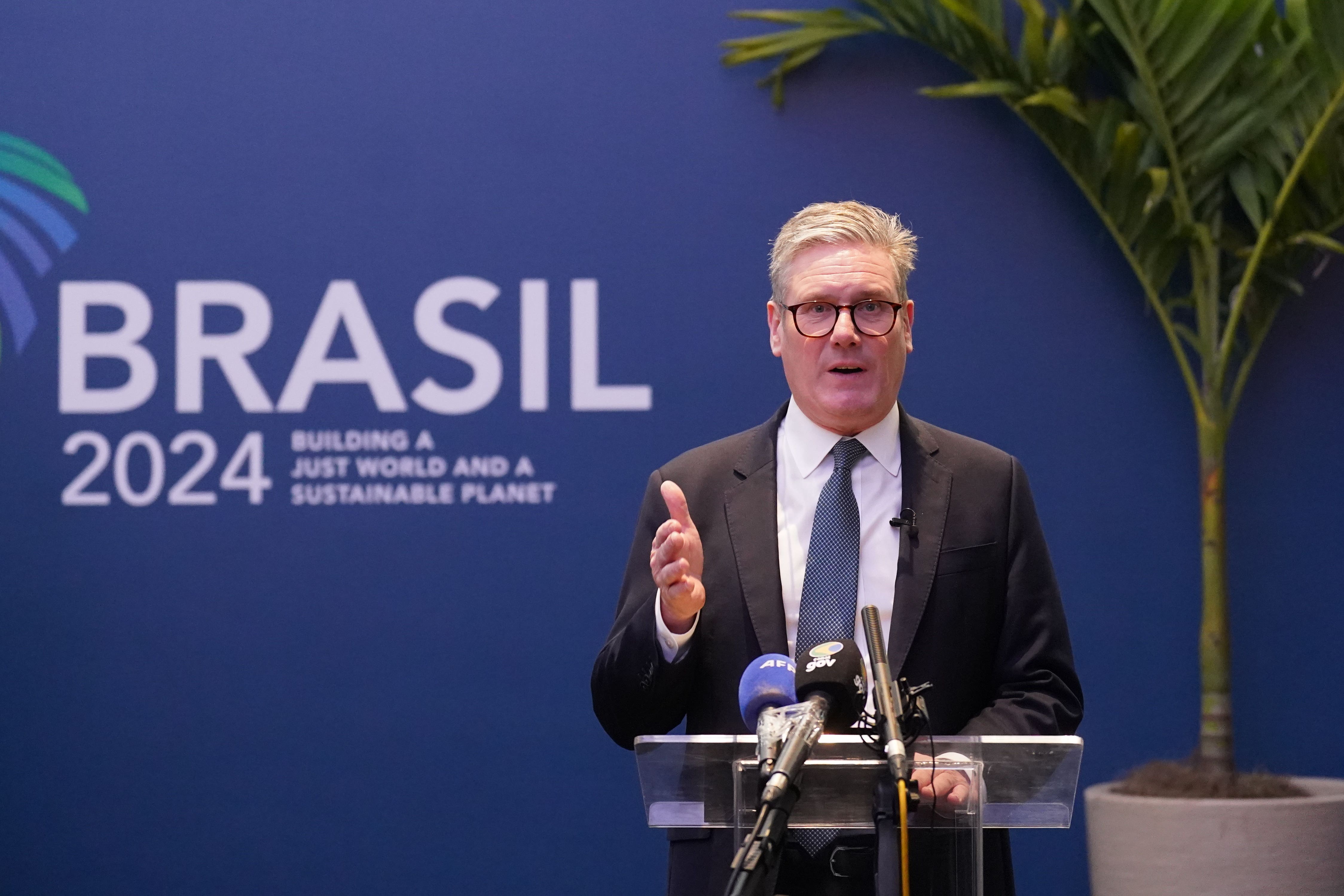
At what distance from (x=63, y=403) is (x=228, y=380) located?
478mm

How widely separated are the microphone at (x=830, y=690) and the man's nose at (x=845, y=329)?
685mm

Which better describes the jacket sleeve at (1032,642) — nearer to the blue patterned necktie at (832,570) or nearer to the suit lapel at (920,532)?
the suit lapel at (920,532)

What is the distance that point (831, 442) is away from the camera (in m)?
2.15

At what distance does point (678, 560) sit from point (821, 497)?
0.48 meters

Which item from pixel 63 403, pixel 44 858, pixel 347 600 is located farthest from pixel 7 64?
pixel 44 858

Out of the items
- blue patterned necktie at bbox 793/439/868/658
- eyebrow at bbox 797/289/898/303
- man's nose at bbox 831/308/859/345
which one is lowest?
blue patterned necktie at bbox 793/439/868/658

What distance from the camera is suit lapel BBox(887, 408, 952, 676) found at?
6.56 feet

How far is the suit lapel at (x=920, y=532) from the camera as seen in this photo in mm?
2000

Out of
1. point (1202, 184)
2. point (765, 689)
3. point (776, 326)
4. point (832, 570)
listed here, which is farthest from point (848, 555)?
point (1202, 184)

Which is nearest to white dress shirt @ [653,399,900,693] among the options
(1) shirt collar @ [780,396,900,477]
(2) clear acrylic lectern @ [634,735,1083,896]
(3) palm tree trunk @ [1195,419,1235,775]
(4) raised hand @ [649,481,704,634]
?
(1) shirt collar @ [780,396,900,477]

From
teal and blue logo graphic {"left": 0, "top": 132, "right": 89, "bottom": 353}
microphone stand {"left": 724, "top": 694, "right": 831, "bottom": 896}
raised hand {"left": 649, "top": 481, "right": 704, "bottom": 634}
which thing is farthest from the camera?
teal and blue logo graphic {"left": 0, "top": 132, "right": 89, "bottom": 353}

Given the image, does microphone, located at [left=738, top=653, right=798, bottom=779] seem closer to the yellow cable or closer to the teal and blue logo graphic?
the yellow cable

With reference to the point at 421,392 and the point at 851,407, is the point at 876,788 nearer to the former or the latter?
the point at 851,407

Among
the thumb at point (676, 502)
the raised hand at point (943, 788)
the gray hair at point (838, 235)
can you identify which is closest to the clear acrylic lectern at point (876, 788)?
the raised hand at point (943, 788)
